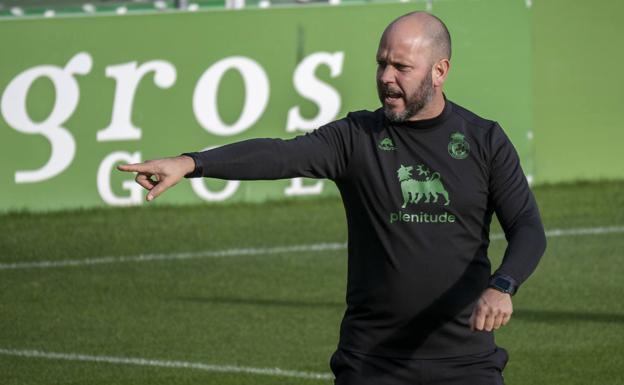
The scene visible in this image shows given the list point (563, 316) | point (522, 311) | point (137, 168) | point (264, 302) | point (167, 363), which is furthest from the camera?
point (264, 302)

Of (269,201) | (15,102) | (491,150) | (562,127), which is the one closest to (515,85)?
(562,127)

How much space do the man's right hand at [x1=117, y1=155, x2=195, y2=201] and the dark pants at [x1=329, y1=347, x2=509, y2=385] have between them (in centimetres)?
105

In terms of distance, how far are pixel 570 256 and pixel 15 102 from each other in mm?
5234

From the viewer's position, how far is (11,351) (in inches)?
391

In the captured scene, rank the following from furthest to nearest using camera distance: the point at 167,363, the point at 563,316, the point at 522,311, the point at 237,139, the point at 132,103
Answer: the point at 237,139 < the point at 132,103 < the point at 522,311 < the point at 563,316 < the point at 167,363

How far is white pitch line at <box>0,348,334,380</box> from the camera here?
9.31 metres

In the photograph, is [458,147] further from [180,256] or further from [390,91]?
[180,256]

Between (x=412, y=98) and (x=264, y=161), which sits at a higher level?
(x=412, y=98)

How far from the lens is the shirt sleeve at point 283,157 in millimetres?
5457

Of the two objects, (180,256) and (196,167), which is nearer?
(196,167)

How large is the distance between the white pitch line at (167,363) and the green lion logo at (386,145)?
3747mm

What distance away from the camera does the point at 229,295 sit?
11578mm

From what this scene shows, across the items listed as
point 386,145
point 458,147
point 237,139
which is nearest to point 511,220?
point 458,147

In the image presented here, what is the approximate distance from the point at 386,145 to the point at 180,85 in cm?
886
